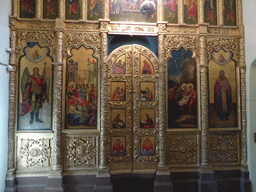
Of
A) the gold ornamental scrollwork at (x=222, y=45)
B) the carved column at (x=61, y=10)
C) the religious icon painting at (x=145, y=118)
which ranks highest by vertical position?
the carved column at (x=61, y=10)

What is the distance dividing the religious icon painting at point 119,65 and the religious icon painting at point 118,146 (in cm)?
188

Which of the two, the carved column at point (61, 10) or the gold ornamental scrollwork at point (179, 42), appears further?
the gold ornamental scrollwork at point (179, 42)

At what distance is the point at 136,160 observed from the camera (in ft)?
18.9

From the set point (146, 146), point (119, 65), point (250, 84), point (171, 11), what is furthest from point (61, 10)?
point (250, 84)

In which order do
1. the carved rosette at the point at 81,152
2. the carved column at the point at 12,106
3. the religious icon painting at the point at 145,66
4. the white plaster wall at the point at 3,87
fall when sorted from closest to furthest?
the white plaster wall at the point at 3,87, the carved column at the point at 12,106, the carved rosette at the point at 81,152, the religious icon painting at the point at 145,66

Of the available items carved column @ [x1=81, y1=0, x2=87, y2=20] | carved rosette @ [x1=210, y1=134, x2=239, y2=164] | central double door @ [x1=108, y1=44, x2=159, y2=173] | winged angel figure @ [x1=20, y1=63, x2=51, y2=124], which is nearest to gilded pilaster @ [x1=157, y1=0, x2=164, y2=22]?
central double door @ [x1=108, y1=44, x2=159, y2=173]

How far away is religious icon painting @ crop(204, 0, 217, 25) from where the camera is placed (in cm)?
588

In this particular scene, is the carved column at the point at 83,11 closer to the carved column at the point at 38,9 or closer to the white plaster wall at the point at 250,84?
the carved column at the point at 38,9

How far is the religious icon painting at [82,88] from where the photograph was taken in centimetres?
555

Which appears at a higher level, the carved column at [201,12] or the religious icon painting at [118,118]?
the carved column at [201,12]

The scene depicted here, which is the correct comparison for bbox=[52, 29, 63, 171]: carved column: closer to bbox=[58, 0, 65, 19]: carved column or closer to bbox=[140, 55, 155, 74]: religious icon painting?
bbox=[58, 0, 65, 19]: carved column

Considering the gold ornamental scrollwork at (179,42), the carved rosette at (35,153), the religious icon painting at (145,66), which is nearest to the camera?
the carved rosette at (35,153)

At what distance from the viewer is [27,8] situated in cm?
553

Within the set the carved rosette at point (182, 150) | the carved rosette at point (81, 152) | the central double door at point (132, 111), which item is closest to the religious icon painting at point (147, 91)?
the central double door at point (132, 111)
